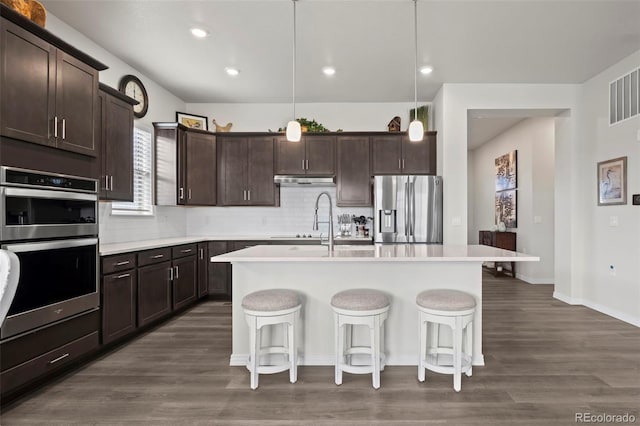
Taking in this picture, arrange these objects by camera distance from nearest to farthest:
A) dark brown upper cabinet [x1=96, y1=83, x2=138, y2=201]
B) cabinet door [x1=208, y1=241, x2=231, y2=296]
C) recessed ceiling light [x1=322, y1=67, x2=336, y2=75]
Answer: dark brown upper cabinet [x1=96, y1=83, x2=138, y2=201] → recessed ceiling light [x1=322, y1=67, x2=336, y2=75] → cabinet door [x1=208, y1=241, x2=231, y2=296]

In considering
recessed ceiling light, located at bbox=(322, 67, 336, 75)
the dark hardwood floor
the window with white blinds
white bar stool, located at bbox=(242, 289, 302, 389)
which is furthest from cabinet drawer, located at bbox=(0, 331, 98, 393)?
recessed ceiling light, located at bbox=(322, 67, 336, 75)

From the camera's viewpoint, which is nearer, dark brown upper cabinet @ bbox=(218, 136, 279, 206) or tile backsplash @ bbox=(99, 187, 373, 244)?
dark brown upper cabinet @ bbox=(218, 136, 279, 206)

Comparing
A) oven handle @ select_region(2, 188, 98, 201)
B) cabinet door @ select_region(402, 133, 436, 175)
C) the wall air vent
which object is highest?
the wall air vent

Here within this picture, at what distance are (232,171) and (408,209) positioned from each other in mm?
2578

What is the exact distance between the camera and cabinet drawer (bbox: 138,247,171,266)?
328 cm

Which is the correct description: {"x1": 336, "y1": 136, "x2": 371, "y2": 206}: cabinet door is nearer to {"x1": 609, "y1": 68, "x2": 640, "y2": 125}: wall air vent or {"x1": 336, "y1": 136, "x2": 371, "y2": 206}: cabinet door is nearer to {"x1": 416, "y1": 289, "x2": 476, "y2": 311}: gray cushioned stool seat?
{"x1": 416, "y1": 289, "x2": 476, "y2": 311}: gray cushioned stool seat

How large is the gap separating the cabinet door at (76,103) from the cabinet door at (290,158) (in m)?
2.53

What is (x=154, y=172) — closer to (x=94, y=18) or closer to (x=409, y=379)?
(x=94, y=18)

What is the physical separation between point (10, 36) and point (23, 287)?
1.54 metres

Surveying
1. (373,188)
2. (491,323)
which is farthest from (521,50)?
(491,323)

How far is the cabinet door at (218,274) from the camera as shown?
4.64m

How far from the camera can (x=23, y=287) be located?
2105 mm

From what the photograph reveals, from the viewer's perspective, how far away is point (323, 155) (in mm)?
4918

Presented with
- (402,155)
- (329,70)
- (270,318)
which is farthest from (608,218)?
(270,318)
